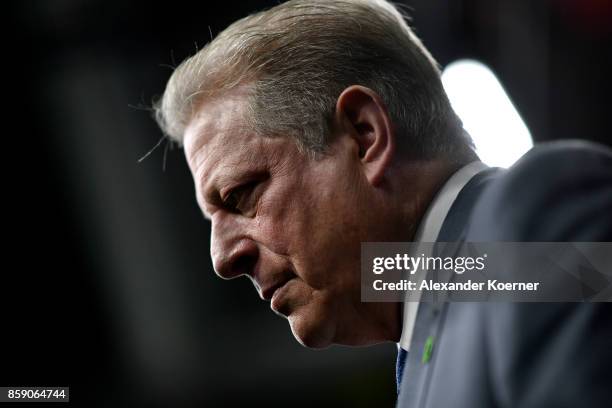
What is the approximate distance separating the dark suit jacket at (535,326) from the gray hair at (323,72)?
0.45 metres

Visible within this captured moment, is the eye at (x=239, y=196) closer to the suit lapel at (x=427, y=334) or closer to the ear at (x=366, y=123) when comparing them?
the ear at (x=366, y=123)

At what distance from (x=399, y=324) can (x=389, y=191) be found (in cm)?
24

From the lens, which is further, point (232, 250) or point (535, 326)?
point (232, 250)

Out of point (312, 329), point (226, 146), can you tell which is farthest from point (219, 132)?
point (312, 329)

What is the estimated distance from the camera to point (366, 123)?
4.39ft

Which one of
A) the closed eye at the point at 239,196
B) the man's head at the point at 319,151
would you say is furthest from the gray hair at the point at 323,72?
the closed eye at the point at 239,196

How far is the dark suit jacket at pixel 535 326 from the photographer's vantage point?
0.77 metres

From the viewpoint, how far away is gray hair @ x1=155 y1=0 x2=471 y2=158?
53.8 inches

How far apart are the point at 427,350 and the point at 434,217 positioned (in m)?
0.30

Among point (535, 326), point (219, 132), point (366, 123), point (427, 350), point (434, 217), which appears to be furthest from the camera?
point (219, 132)

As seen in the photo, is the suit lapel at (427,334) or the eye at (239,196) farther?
the eye at (239,196)

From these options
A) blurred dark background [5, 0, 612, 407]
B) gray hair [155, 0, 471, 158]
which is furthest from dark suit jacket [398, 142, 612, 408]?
blurred dark background [5, 0, 612, 407]

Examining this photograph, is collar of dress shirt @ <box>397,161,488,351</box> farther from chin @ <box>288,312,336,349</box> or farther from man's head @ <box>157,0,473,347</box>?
chin @ <box>288,312,336,349</box>

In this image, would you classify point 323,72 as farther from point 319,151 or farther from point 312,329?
point 312,329
